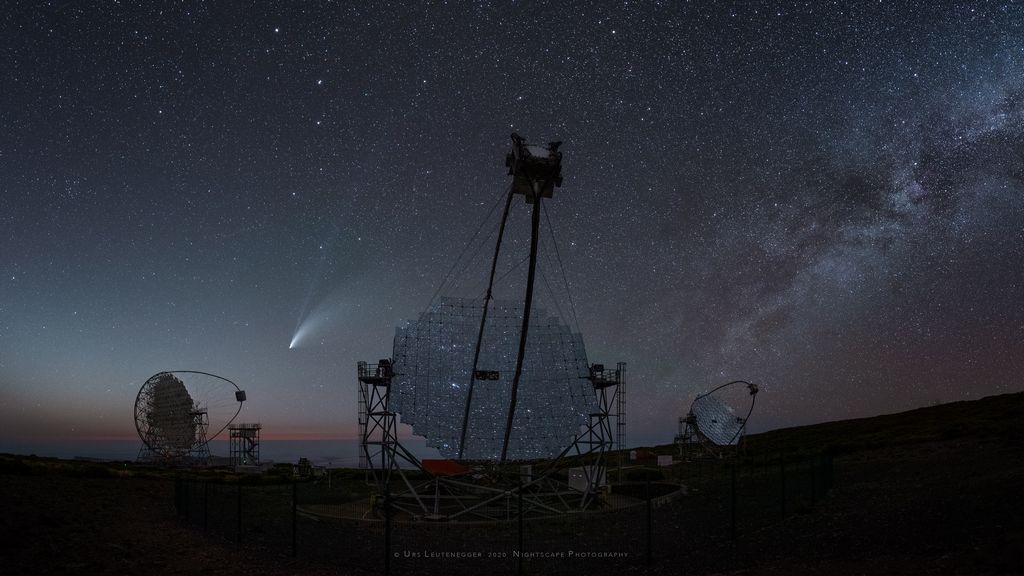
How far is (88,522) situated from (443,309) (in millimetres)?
11606

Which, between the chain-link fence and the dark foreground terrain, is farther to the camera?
the chain-link fence

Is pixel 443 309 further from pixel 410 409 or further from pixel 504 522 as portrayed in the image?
pixel 504 522

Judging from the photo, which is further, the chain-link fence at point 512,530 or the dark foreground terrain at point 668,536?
the chain-link fence at point 512,530

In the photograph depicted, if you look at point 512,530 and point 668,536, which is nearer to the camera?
point 668,536

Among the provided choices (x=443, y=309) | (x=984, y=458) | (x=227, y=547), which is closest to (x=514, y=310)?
(x=443, y=309)

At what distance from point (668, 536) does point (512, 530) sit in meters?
5.19

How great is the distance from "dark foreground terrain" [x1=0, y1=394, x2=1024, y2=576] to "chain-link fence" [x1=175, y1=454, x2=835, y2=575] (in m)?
0.08

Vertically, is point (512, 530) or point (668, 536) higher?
point (668, 536)

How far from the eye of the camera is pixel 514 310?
23.8m

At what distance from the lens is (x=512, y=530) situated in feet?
63.5

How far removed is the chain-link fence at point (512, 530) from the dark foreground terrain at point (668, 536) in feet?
0.27

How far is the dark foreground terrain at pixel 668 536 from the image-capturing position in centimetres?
1106

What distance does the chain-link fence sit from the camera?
13.6 metres

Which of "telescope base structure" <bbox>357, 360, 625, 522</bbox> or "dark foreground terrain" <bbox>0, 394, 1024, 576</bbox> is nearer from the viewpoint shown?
"dark foreground terrain" <bbox>0, 394, 1024, 576</bbox>
